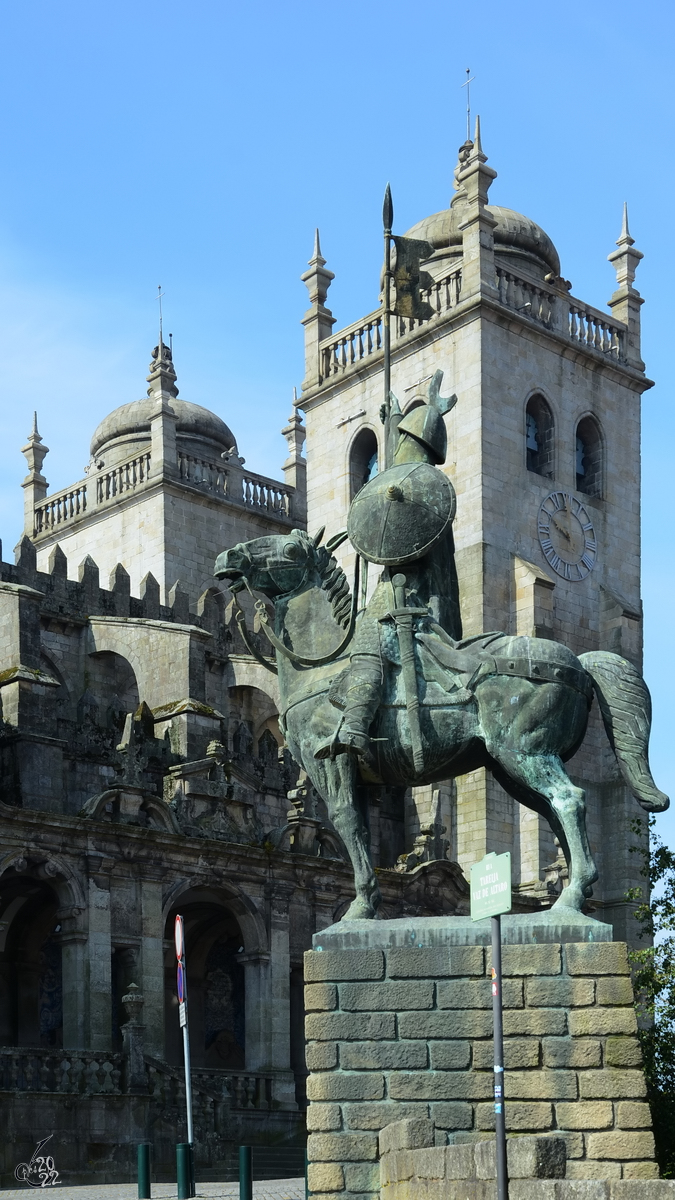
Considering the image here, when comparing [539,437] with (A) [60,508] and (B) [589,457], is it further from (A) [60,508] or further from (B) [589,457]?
(A) [60,508]

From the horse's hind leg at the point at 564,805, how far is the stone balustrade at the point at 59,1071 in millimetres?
14053

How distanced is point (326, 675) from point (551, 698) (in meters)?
1.88

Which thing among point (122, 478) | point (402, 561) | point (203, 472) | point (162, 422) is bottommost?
point (402, 561)

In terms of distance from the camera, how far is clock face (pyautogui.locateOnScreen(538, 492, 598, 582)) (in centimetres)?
4525

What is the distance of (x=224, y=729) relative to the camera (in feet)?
123

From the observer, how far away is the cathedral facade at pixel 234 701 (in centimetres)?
3016

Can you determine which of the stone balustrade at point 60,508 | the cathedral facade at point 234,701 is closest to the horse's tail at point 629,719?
the cathedral facade at point 234,701

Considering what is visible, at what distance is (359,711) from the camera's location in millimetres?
14297

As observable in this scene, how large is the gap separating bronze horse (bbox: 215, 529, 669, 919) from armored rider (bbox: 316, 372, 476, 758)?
0.10 m

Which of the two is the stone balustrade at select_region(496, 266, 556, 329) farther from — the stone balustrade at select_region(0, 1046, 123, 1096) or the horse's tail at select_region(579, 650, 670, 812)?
the horse's tail at select_region(579, 650, 670, 812)

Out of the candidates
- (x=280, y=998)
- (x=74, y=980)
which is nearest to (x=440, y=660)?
(x=74, y=980)

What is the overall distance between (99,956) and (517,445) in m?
19.2

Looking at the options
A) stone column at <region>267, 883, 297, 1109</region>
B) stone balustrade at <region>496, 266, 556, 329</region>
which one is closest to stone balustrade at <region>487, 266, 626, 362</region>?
stone balustrade at <region>496, 266, 556, 329</region>

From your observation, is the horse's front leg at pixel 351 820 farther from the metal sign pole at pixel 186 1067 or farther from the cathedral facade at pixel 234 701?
the cathedral facade at pixel 234 701
